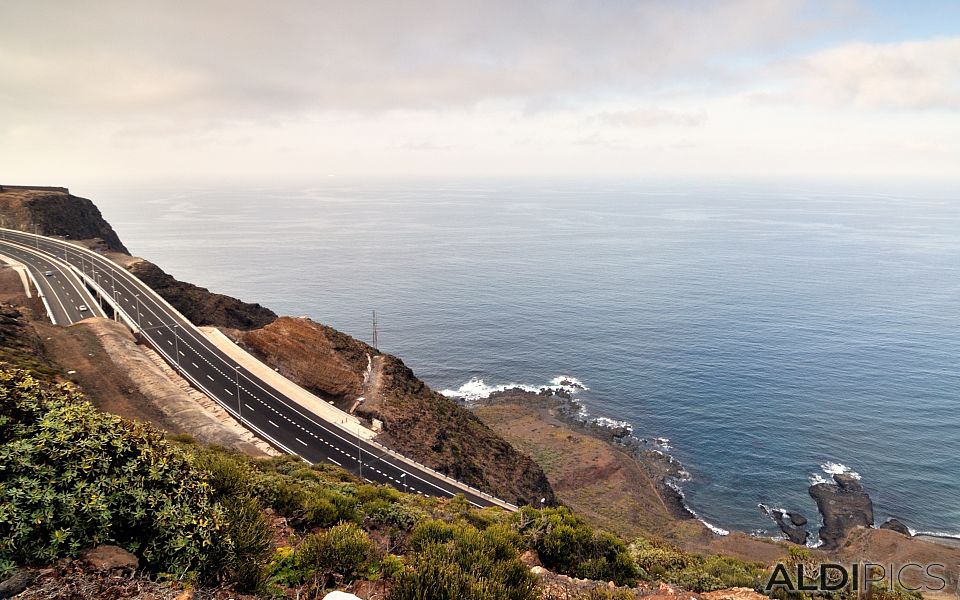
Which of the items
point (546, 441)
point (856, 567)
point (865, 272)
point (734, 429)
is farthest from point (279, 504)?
point (865, 272)

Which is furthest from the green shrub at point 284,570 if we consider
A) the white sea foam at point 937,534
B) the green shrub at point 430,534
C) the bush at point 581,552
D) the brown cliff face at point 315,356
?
the white sea foam at point 937,534

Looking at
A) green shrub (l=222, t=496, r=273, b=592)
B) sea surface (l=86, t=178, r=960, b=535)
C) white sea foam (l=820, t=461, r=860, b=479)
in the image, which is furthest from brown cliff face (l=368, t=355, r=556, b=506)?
white sea foam (l=820, t=461, r=860, b=479)

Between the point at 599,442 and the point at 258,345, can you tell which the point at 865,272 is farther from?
the point at 258,345

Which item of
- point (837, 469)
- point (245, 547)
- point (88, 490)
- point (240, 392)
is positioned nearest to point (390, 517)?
point (245, 547)

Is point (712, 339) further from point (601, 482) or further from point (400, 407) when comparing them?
point (400, 407)

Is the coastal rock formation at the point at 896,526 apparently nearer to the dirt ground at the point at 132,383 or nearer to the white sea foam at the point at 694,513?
the white sea foam at the point at 694,513
